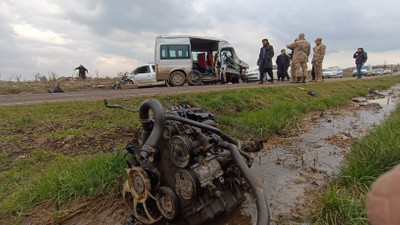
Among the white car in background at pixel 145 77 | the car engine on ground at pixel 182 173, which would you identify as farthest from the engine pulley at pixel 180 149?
the white car in background at pixel 145 77

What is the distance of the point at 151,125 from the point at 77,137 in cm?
224

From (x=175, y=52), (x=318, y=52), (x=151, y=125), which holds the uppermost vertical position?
(x=175, y=52)

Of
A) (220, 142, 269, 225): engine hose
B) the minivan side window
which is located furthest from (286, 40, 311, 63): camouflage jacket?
(220, 142, 269, 225): engine hose

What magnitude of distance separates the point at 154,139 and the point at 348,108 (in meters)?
8.08

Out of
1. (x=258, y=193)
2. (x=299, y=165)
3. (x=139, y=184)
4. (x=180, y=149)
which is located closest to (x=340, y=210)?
(x=258, y=193)

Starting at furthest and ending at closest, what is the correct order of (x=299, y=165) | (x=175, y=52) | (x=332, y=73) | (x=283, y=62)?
(x=332, y=73), (x=283, y=62), (x=175, y=52), (x=299, y=165)

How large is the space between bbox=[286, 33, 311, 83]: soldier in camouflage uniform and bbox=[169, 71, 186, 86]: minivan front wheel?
18.2 ft

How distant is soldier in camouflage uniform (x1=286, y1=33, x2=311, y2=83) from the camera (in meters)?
10.2

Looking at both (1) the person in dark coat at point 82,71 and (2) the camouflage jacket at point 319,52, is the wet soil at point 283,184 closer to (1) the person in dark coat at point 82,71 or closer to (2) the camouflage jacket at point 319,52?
(2) the camouflage jacket at point 319,52

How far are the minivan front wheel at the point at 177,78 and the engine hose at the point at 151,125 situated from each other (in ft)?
32.8

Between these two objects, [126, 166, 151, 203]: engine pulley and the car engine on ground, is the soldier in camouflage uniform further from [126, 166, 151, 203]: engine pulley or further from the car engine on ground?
[126, 166, 151, 203]: engine pulley

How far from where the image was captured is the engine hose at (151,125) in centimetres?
175

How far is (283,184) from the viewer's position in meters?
2.89

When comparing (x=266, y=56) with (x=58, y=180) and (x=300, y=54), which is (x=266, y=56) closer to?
(x=300, y=54)
